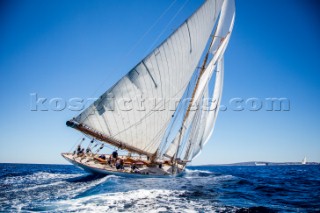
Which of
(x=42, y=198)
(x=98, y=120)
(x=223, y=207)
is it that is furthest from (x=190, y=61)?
(x=42, y=198)

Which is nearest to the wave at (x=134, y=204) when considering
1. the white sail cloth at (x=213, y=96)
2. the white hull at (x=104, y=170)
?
the white hull at (x=104, y=170)

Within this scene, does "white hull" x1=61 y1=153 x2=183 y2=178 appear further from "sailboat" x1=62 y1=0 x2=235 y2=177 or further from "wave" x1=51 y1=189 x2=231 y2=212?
"wave" x1=51 y1=189 x2=231 y2=212

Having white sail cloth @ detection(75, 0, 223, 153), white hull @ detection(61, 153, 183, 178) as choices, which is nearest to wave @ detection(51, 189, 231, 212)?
white hull @ detection(61, 153, 183, 178)

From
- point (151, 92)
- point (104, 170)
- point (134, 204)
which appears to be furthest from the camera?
point (151, 92)

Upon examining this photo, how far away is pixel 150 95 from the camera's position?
2148 centimetres

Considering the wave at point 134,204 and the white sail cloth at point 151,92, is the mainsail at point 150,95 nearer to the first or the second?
the white sail cloth at point 151,92

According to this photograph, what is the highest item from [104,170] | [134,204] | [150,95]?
[150,95]

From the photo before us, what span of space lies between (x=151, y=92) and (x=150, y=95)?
11.8 inches

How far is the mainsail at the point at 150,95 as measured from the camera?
19891mm

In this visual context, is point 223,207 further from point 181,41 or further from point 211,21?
point 211,21

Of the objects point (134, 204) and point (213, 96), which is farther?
point (213, 96)

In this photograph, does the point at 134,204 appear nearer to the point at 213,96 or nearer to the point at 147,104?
the point at 147,104

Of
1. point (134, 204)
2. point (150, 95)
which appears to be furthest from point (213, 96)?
point (134, 204)

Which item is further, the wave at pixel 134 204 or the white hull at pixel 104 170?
the white hull at pixel 104 170
